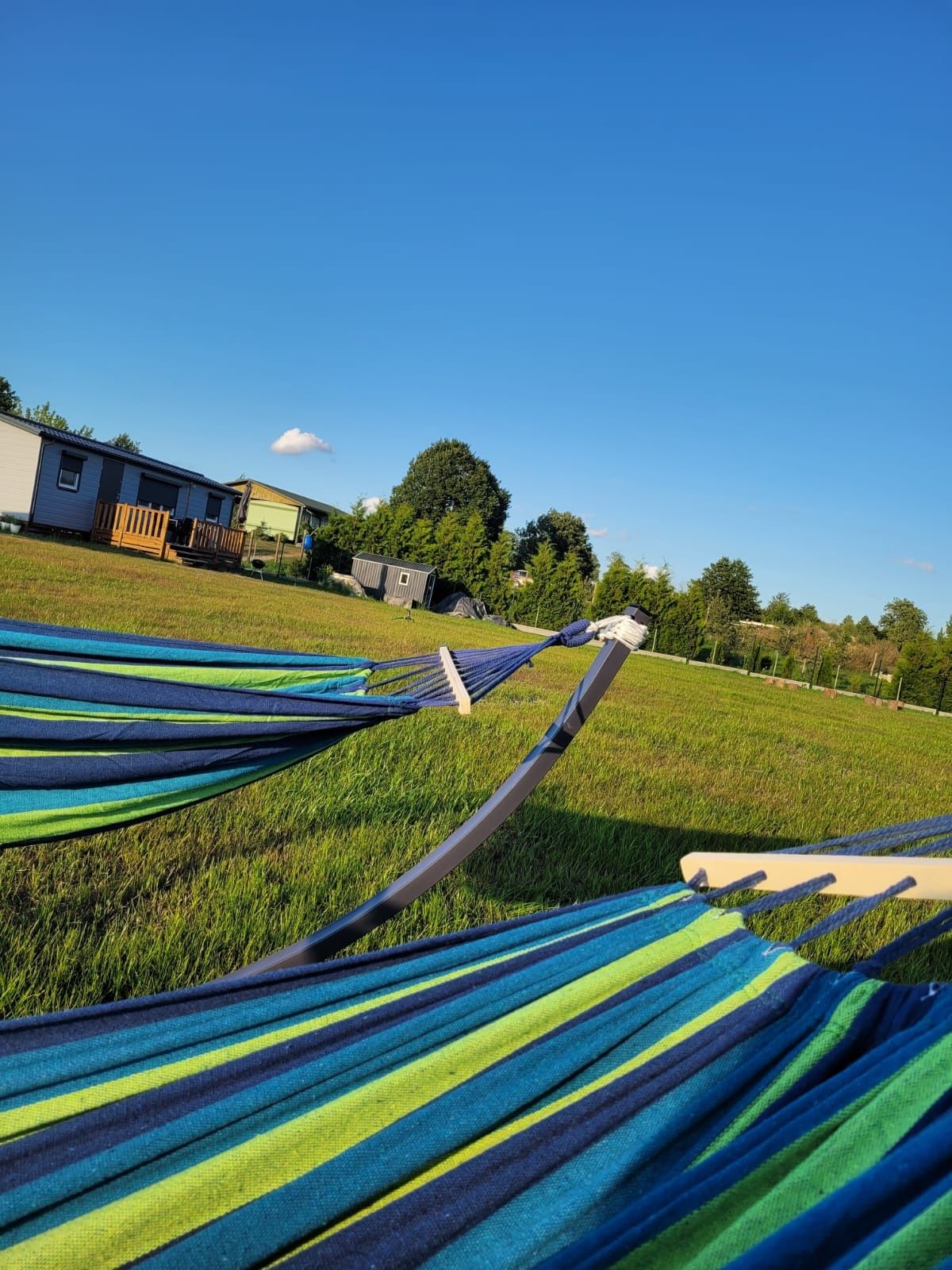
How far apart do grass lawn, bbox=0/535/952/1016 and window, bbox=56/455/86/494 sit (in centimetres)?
1207

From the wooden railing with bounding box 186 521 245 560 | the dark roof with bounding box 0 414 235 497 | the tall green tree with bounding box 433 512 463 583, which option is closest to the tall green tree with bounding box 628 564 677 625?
the tall green tree with bounding box 433 512 463 583

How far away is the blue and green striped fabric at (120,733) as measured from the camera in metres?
1.62

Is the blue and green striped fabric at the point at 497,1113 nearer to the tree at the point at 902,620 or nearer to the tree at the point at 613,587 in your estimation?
the tree at the point at 613,587

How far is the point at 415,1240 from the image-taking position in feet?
2.41

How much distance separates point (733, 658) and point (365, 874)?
91.9 ft

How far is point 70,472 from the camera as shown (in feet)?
Answer: 64.3

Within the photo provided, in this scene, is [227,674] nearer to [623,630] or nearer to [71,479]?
[623,630]

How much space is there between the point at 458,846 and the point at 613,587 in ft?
77.9

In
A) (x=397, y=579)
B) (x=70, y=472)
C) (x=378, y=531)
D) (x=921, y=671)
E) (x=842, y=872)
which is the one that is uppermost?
(x=378, y=531)

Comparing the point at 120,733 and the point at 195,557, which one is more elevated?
the point at 195,557

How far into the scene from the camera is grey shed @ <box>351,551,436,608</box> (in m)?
25.0

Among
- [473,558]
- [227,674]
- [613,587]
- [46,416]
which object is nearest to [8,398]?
[46,416]

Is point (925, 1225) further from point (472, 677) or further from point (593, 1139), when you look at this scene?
point (472, 677)

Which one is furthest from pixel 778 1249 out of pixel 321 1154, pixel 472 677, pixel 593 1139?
pixel 472 677
